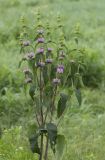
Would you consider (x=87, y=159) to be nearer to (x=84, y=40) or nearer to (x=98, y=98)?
(x=98, y=98)

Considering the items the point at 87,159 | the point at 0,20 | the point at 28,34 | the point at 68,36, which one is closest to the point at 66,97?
the point at 28,34

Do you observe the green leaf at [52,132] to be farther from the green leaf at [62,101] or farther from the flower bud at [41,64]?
the flower bud at [41,64]

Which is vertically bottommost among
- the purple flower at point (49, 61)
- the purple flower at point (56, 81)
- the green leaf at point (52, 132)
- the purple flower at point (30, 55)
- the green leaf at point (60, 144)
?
the green leaf at point (60, 144)

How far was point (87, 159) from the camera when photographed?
165 inches

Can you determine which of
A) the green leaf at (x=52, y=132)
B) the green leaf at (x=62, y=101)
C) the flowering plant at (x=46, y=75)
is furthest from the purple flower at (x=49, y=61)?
the green leaf at (x=52, y=132)

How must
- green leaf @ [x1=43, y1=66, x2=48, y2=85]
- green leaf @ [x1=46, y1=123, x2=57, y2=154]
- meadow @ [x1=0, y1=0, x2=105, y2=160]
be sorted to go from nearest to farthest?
green leaf @ [x1=46, y1=123, x2=57, y2=154], green leaf @ [x1=43, y1=66, x2=48, y2=85], meadow @ [x1=0, y1=0, x2=105, y2=160]

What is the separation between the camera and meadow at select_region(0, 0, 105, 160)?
14.1 ft

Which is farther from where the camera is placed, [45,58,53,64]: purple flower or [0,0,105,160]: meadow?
[0,0,105,160]: meadow

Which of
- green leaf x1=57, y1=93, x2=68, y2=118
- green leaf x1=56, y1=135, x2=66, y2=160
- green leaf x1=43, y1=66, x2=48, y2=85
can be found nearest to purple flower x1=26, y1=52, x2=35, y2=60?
green leaf x1=43, y1=66, x2=48, y2=85

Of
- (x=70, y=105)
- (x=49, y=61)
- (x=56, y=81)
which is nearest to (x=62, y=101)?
(x=56, y=81)

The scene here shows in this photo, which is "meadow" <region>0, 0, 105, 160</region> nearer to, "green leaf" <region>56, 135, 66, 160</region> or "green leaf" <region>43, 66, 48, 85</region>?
"green leaf" <region>56, 135, 66, 160</region>

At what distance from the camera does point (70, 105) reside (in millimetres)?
5160

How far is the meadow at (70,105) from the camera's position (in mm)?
4285

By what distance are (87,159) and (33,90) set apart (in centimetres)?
109
